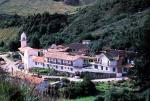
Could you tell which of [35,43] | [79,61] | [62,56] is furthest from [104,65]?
[35,43]

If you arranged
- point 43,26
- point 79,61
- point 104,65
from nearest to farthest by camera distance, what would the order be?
point 104,65 < point 79,61 < point 43,26

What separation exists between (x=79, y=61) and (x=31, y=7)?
29.7 meters

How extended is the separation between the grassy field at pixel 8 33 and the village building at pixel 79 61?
12.6 meters

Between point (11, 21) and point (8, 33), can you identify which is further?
point (11, 21)

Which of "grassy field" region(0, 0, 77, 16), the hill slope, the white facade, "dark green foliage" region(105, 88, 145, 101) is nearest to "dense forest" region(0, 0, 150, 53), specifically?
the hill slope

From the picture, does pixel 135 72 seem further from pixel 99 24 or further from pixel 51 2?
pixel 51 2

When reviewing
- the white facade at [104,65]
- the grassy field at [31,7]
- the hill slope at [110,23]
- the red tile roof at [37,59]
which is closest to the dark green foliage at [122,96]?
the white facade at [104,65]

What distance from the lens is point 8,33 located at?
48875 millimetres

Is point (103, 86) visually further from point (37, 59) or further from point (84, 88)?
point (37, 59)

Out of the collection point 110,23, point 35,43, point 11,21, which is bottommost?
point 35,43

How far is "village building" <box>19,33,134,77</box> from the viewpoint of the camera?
1179 inches

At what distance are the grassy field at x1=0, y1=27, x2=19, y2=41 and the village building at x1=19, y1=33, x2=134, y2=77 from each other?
12614 mm

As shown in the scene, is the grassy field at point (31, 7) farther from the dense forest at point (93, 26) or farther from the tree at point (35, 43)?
the tree at point (35, 43)

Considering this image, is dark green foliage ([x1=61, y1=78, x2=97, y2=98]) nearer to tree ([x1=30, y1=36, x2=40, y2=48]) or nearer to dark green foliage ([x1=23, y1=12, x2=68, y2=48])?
tree ([x1=30, y1=36, x2=40, y2=48])
